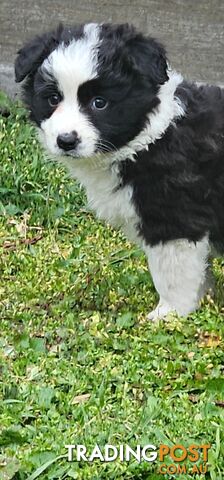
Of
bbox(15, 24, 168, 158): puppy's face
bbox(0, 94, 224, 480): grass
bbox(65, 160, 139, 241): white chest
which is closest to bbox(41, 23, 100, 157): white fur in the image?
bbox(15, 24, 168, 158): puppy's face

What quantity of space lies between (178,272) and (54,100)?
107 centimetres

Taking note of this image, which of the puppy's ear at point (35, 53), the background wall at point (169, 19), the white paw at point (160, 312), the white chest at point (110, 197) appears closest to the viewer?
the puppy's ear at point (35, 53)

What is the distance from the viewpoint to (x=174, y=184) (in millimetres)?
5465

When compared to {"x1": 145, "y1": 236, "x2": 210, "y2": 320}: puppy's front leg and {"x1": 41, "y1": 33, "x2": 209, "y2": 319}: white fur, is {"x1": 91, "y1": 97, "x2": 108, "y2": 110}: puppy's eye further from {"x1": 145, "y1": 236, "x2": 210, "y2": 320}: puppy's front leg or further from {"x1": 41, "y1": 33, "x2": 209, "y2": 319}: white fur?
{"x1": 145, "y1": 236, "x2": 210, "y2": 320}: puppy's front leg

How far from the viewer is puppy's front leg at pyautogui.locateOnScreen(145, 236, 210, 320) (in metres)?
5.57

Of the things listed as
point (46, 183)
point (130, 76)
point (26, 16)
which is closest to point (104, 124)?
point (130, 76)

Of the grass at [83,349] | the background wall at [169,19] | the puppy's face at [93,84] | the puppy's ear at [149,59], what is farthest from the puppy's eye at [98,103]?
the background wall at [169,19]

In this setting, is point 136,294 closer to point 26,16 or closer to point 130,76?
point 130,76

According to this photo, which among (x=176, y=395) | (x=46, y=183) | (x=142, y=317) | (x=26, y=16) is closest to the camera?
(x=176, y=395)

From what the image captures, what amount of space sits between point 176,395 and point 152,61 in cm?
158

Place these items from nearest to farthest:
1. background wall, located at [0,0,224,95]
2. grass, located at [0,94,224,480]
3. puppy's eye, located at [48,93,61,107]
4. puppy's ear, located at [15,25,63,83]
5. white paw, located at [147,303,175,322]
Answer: grass, located at [0,94,224,480] < puppy's eye, located at [48,93,61,107] < puppy's ear, located at [15,25,63,83] < white paw, located at [147,303,175,322] < background wall, located at [0,0,224,95]

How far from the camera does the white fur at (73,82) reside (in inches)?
202

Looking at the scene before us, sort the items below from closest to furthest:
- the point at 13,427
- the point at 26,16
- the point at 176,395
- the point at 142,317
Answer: the point at 13,427 < the point at 176,395 < the point at 142,317 < the point at 26,16

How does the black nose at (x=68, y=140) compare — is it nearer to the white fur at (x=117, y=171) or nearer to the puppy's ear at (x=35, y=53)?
the white fur at (x=117, y=171)
